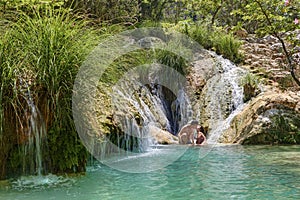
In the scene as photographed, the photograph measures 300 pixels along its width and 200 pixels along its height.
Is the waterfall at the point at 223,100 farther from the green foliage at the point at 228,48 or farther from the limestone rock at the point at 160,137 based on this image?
the green foliage at the point at 228,48

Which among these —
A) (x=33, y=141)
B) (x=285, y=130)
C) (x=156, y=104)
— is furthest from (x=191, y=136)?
(x=33, y=141)

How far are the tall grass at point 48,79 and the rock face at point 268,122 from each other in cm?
583

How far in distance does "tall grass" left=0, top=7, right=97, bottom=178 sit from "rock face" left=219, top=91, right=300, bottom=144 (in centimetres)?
583

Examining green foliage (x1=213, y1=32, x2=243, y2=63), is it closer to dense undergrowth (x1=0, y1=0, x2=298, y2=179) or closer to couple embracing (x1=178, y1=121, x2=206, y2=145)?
couple embracing (x1=178, y1=121, x2=206, y2=145)

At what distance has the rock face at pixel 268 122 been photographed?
9.03m

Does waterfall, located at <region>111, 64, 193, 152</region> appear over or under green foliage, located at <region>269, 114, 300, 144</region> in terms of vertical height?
over

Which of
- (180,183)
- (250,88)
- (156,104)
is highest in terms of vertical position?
(250,88)

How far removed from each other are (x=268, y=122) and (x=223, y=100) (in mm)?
2152

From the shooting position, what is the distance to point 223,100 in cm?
1114

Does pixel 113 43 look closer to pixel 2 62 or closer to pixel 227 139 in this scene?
pixel 2 62

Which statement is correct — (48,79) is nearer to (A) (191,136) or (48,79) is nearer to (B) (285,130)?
(A) (191,136)

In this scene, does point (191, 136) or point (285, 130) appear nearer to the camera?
point (285, 130)

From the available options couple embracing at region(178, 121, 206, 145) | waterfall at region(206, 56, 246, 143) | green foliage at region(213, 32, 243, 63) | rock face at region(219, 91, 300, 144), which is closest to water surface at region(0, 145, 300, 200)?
couple embracing at region(178, 121, 206, 145)

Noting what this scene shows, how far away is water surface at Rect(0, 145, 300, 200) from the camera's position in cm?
369
